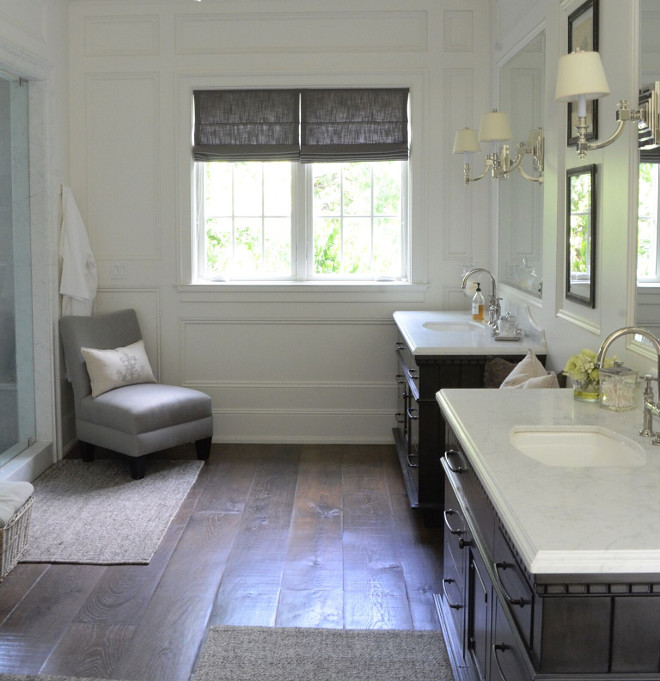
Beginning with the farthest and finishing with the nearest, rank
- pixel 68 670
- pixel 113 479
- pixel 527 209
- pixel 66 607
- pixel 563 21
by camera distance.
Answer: pixel 113 479, pixel 527 209, pixel 563 21, pixel 66 607, pixel 68 670

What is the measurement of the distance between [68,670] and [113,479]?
81.7 inches

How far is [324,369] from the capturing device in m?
5.62

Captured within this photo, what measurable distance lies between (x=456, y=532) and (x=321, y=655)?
2.35ft

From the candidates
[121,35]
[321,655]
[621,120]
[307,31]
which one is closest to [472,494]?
[321,655]

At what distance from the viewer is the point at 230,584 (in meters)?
3.47

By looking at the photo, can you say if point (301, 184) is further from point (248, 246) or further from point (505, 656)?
point (505, 656)

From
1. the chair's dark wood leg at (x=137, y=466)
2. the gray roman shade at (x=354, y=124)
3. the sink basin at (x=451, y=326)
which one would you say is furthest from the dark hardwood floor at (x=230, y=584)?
the gray roman shade at (x=354, y=124)

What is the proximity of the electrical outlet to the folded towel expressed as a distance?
209cm

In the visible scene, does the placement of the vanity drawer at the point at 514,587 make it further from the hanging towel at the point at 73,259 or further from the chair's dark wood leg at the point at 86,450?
the hanging towel at the point at 73,259

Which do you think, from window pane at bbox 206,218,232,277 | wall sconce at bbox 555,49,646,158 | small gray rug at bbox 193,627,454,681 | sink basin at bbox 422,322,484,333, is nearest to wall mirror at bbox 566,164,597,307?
wall sconce at bbox 555,49,646,158

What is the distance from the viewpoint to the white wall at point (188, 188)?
211 inches

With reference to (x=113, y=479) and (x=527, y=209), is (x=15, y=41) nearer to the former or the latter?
(x=113, y=479)

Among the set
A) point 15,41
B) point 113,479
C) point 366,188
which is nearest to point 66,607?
point 113,479

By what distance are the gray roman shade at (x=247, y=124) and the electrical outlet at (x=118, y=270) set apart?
0.83 metres
